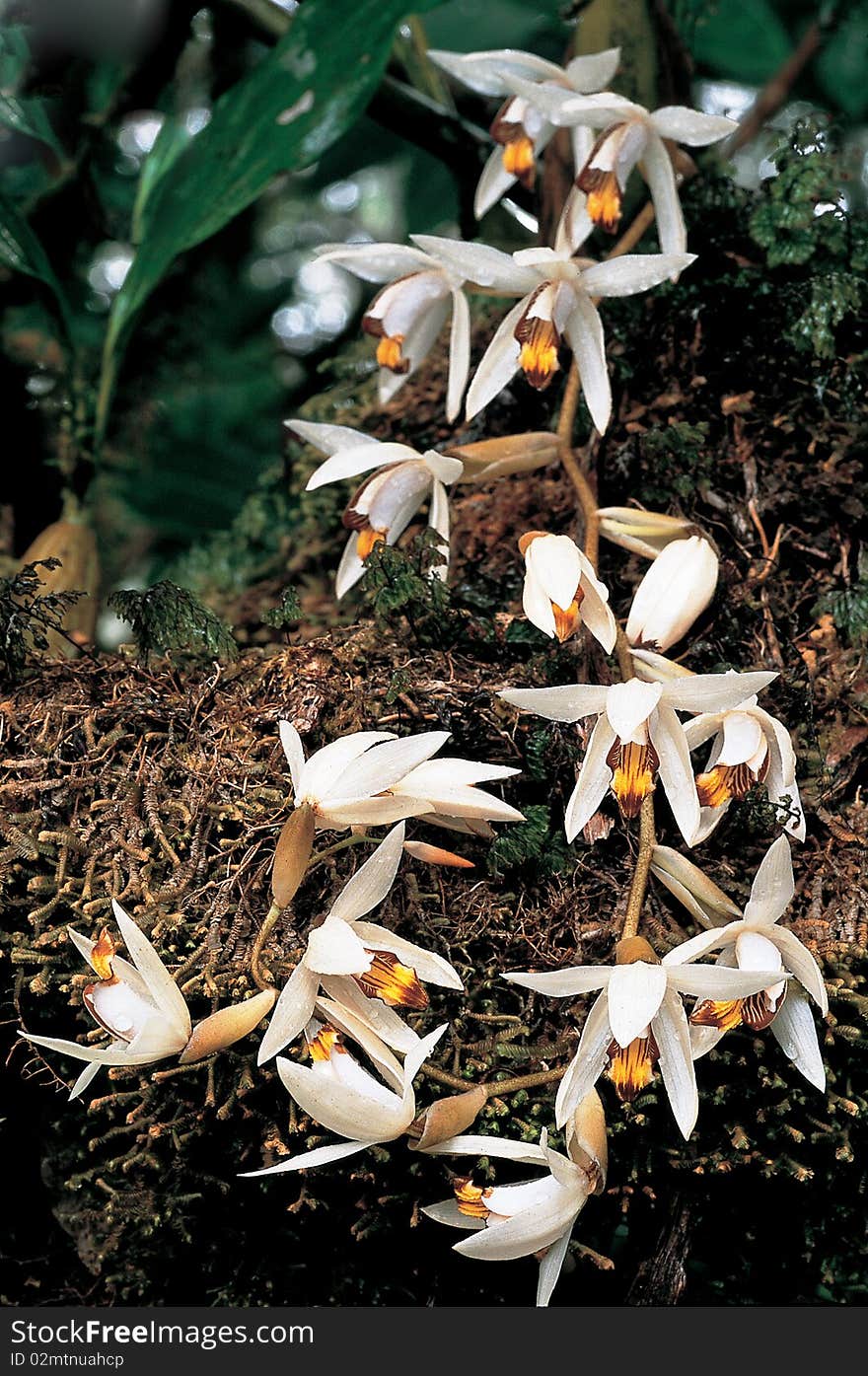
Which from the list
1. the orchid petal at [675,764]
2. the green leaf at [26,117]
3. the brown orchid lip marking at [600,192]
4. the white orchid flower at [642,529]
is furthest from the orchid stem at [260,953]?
the green leaf at [26,117]

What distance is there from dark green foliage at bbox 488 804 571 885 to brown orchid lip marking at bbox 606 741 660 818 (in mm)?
54

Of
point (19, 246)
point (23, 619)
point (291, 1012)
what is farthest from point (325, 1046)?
point (19, 246)

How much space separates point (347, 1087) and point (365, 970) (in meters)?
0.05

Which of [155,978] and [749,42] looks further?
[749,42]

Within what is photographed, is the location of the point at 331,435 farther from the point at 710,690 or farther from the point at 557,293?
the point at 710,690

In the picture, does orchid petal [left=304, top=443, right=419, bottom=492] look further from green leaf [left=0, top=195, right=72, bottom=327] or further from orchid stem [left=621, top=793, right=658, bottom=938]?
green leaf [left=0, top=195, right=72, bottom=327]

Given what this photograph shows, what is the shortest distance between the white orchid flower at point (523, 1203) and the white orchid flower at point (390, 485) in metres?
0.37

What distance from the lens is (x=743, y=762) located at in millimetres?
638

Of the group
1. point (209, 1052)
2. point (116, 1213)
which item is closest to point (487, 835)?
point (209, 1052)

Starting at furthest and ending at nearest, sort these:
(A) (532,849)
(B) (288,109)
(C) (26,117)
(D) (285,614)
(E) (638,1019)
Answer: (C) (26,117), (B) (288,109), (D) (285,614), (A) (532,849), (E) (638,1019)

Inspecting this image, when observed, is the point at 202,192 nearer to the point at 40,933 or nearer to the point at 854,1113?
the point at 40,933

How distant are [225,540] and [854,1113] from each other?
802mm

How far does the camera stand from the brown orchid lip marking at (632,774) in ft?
2.02
